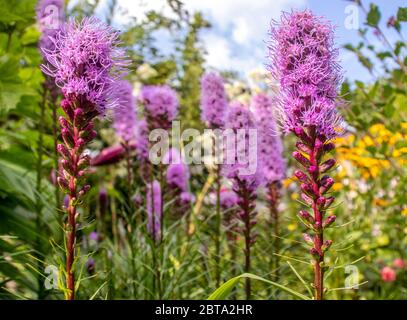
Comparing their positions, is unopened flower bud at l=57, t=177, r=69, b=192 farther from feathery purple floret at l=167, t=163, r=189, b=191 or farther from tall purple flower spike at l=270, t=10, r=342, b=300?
feathery purple floret at l=167, t=163, r=189, b=191

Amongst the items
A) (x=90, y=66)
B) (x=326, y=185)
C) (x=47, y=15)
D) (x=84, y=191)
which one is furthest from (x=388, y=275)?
(x=90, y=66)

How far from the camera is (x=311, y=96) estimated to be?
4.74 feet

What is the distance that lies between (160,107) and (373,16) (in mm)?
1268

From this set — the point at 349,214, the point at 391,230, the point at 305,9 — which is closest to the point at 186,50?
the point at 349,214

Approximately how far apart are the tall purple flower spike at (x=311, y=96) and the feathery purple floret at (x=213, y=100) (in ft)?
4.68

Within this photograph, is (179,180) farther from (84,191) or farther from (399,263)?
(84,191)

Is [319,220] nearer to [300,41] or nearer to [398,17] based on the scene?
[300,41]

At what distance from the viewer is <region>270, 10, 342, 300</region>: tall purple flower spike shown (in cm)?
144

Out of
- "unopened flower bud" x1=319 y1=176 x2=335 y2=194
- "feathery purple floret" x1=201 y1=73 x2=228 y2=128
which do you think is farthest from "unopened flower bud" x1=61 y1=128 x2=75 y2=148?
"feathery purple floret" x1=201 y1=73 x2=228 y2=128

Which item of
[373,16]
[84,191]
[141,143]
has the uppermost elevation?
[373,16]

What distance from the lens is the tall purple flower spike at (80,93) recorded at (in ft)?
4.77

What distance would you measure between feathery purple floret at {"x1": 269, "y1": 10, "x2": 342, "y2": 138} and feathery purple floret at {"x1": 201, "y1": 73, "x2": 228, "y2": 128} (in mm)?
1444

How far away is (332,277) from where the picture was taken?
13.6ft

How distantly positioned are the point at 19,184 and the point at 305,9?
71.3 inches
